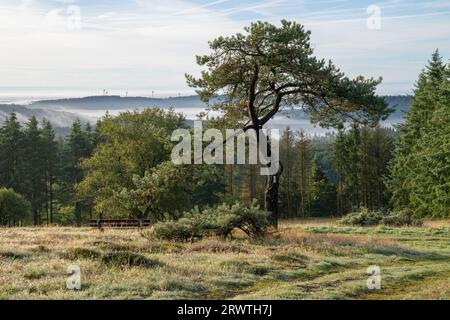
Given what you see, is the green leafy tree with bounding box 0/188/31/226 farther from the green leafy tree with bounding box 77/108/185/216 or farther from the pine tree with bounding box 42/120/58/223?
the pine tree with bounding box 42/120/58/223

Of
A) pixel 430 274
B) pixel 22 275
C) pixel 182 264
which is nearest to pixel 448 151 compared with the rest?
pixel 430 274

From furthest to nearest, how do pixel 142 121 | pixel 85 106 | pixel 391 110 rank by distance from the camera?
pixel 85 106, pixel 142 121, pixel 391 110

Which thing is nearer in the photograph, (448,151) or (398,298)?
(398,298)

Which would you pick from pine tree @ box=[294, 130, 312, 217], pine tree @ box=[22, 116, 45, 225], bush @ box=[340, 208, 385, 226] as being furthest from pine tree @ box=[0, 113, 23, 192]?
bush @ box=[340, 208, 385, 226]

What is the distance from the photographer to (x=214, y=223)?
2341 cm

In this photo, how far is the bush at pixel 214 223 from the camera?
23.3 metres

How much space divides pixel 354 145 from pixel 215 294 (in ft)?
238

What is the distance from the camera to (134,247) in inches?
808

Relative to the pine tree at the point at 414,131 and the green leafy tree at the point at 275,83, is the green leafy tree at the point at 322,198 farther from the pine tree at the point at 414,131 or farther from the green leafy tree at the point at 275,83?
the green leafy tree at the point at 275,83

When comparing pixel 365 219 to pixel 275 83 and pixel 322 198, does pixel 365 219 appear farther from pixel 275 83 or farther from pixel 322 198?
pixel 322 198

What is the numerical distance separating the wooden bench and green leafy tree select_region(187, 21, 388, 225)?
330 inches

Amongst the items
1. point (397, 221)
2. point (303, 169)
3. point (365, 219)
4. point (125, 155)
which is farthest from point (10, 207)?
point (303, 169)

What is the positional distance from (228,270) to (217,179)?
2511 centimetres
